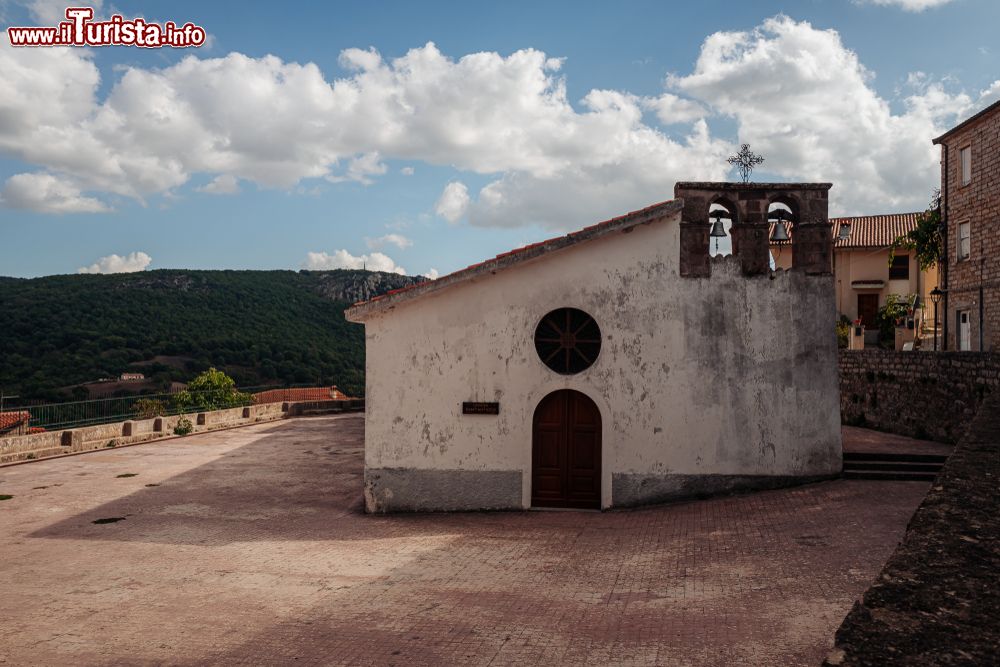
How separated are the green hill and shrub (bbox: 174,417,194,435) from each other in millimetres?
13092

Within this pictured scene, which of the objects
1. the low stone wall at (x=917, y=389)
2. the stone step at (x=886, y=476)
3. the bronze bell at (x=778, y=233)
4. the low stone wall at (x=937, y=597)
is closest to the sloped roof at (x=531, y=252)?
the bronze bell at (x=778, y=233)

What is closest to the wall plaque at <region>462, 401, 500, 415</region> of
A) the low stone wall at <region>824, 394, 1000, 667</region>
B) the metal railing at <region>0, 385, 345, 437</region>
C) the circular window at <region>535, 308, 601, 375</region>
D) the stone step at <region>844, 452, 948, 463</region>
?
the circular window at <region>535, 308, 601, 375</region>

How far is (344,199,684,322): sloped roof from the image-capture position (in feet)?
40.0

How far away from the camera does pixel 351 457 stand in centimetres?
1998

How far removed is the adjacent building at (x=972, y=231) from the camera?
75.3 feet

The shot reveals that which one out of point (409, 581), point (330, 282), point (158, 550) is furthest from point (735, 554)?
point (330, 282)

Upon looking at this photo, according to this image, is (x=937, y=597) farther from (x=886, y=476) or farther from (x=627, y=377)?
(x=886, y=476)

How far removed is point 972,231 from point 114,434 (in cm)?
3118

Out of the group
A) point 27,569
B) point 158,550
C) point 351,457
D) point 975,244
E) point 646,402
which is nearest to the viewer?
point 27,569

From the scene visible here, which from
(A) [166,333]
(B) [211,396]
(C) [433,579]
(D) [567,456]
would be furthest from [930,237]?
(A) [166,333]

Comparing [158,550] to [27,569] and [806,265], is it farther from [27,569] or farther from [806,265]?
[806,265]

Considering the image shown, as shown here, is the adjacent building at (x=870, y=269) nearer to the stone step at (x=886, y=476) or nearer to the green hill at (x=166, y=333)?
the stone step at (x=886, y=476)

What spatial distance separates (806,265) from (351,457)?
1357cm

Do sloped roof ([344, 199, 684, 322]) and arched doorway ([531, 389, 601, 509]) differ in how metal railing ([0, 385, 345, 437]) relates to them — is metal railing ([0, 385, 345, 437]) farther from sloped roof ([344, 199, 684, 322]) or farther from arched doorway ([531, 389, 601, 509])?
arched doorway ([531, 389, 601, 509])
